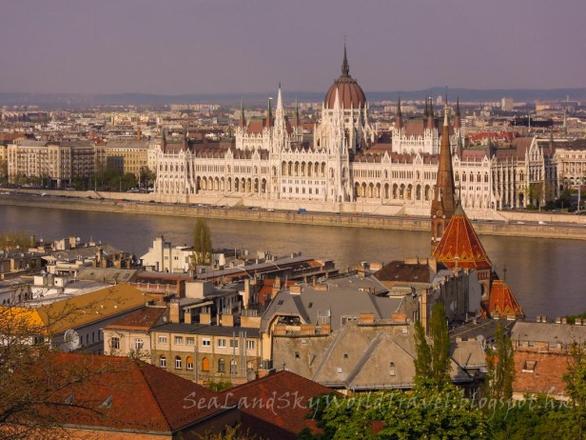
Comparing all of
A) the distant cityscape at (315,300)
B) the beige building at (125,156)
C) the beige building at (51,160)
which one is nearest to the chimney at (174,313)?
the distant cityscape at (315,300)

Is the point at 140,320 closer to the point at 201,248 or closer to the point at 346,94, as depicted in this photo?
the point at 201,248

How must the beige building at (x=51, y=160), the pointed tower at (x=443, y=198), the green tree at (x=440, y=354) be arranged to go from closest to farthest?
the green tree at (x=440, y=354) → the pointed tower at (x=443, y=198) → the beige building at (x=51, y=160)

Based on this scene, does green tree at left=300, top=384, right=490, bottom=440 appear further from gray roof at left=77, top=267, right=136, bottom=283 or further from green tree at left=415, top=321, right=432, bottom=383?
gray roof at left=77, top=267, right=136, bottom=283

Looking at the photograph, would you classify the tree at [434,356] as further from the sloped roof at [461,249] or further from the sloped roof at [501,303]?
the sloped roof at [461,249]

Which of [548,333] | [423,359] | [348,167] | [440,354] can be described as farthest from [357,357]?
[348,167]

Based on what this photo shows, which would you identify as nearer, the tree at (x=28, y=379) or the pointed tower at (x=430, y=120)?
the tree at (x=28, y=379)

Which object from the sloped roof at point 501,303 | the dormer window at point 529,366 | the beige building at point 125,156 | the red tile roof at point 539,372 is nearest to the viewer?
the red tile roof at point 539,372
